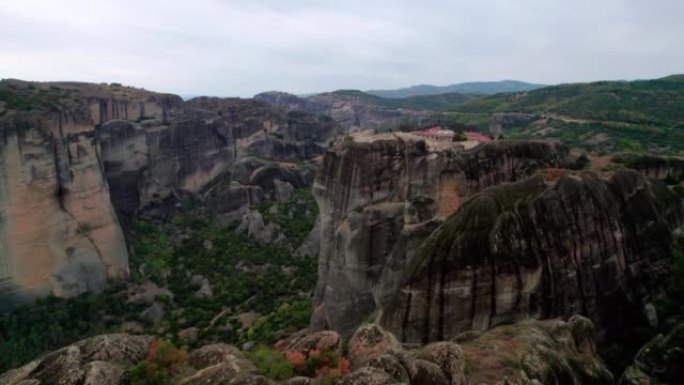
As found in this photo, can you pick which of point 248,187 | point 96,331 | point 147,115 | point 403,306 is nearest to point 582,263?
point 403,306

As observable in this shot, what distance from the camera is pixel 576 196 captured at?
25.4m

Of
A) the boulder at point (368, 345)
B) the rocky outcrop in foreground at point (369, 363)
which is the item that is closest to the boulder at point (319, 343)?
the rocky outcrop in foreground at point (369, 363)

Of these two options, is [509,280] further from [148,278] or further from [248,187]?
[248,187]

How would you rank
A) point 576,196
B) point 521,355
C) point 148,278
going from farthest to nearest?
1. point 148,278
2. point 576,196
3. point 521,355

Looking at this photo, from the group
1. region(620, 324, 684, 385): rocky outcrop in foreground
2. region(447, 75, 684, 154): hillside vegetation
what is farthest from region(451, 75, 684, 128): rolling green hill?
region(620, 324, 684, 385): rocky outcrop in foreground

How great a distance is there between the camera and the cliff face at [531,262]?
2328 centimetres

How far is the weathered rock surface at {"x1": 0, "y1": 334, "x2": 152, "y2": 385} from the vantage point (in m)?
12.8

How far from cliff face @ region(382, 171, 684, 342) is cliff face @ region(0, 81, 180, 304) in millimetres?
34392

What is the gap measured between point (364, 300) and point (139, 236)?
1497 inches

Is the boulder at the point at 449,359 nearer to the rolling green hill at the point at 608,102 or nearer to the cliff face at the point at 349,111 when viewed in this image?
the rolling green hill at the point at 608,102

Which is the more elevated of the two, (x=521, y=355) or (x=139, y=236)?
(x=521, y=355)

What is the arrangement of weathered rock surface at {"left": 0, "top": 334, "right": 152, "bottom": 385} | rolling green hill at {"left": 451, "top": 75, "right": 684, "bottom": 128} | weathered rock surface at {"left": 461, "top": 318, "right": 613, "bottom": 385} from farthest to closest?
rolling green hill at {"left": 451, "top": 75, "right": 684, "bottom": 128}
weathered rock surface at {"left": 461, "top": 318, "right": 613, "bottom": 385}
weathered rock surface at {"left": 0, "top": 334, "right": 152, "bottom": 385}

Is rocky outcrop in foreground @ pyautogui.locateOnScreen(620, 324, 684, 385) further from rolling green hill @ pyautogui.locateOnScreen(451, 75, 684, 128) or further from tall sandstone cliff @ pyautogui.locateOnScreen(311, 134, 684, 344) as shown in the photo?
rolling green hill @ pyautogui.locateOnScreen(451, 75, 684, 128)

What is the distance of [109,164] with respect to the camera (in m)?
62.9
